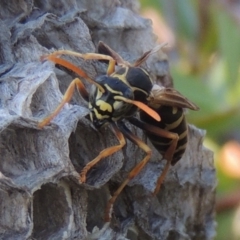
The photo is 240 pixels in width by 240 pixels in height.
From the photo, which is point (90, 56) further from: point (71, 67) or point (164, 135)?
point (164, 135)

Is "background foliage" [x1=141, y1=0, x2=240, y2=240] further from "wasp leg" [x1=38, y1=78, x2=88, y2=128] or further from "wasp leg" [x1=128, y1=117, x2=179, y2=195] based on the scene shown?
"wasp leg" [x1=38, y1=78, x2=88, y2=128]

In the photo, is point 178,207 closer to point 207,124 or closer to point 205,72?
point 207,124

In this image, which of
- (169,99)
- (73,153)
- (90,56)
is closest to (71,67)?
(90,56)

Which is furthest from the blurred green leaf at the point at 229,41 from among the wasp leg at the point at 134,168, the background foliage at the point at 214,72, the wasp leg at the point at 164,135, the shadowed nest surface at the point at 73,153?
the wasp leg at the point at 134,168

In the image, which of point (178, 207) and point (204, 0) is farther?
point (204, 0)

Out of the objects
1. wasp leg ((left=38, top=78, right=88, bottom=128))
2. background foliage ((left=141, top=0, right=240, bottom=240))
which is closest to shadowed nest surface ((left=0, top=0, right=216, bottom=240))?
wasp leg ((left=38, top=78, right=88, bottom=128))

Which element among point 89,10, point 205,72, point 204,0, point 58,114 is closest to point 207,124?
point 205,72
